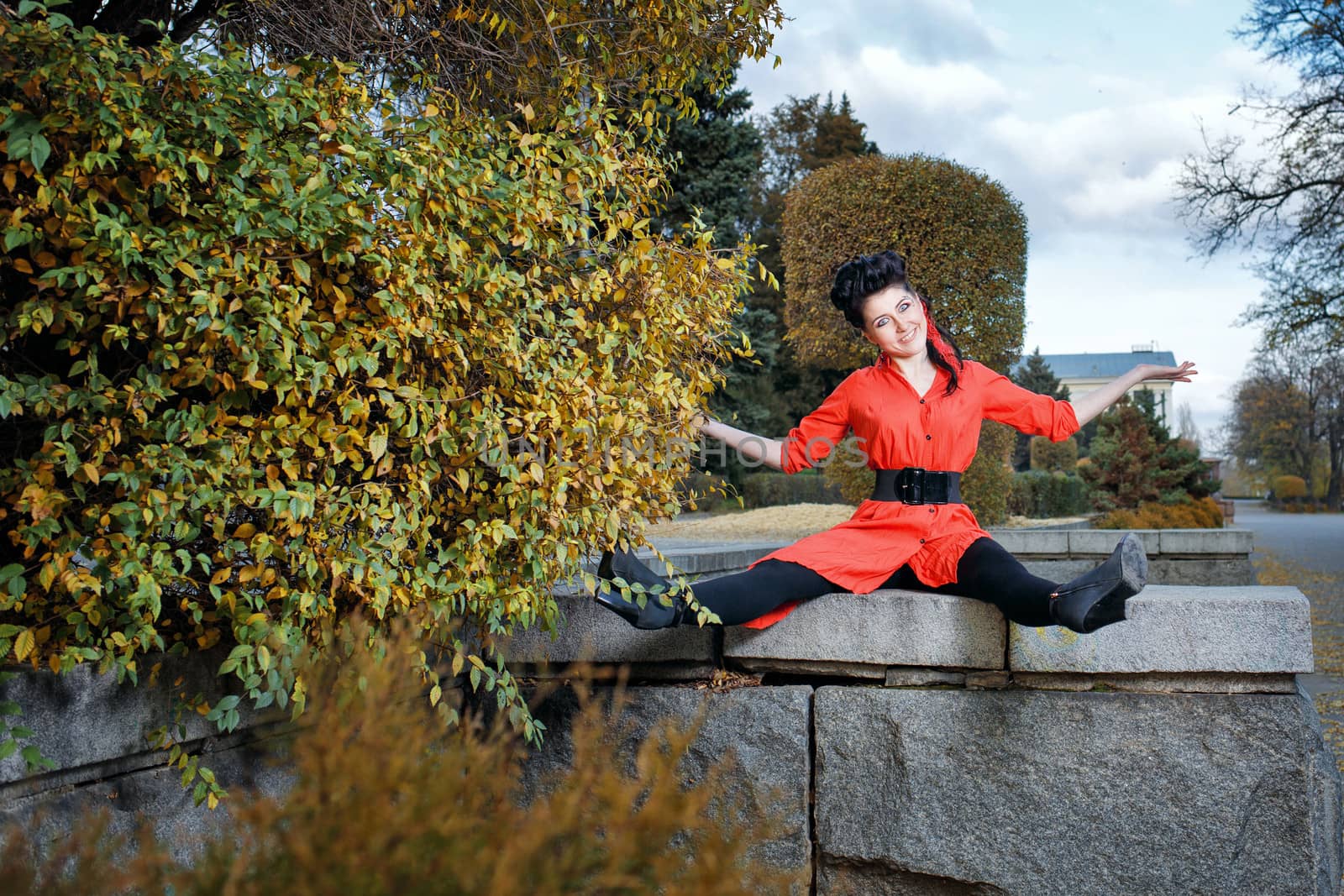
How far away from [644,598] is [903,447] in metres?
0.98

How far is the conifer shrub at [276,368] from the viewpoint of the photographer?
198 cm

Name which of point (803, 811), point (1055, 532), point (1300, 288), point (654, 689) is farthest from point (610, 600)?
point (1300, 288)

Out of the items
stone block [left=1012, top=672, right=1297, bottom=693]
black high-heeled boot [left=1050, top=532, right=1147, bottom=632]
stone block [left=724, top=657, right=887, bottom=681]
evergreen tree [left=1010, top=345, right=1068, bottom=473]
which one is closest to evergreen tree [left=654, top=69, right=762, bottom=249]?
stone block [left=724, top=657, right=887, bottom=681]

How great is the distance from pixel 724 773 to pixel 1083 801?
97cm

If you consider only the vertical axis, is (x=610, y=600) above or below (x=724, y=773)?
above

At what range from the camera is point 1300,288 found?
40.2 ft

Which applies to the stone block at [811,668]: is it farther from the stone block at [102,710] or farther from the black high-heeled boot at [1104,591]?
the stone block at [102,710]

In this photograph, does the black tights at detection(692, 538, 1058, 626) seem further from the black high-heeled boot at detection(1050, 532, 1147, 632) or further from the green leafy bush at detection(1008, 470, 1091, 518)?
the green leafy bush at detection(1008, 470, 1091, 518)

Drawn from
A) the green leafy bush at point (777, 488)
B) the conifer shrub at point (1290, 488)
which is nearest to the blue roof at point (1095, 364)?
the conifer shrub at point (1290, 488)

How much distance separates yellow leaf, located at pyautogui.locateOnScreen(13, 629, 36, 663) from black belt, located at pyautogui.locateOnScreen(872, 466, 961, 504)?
2231 mm

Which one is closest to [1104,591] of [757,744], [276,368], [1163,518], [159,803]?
[757,744]

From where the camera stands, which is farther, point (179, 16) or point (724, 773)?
point (179, 16)

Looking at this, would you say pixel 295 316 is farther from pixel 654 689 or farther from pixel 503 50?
pixel 503 50

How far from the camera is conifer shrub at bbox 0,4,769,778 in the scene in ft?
6.49
